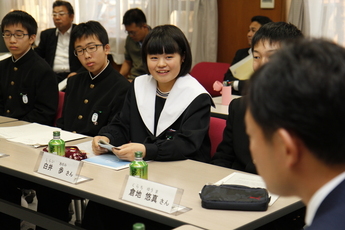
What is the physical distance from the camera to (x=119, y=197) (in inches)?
64.7

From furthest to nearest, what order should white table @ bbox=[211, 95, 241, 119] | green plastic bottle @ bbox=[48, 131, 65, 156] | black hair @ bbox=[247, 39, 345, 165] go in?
white table @ bbox=[211, 95, 241, 119], green plastic bottle @ bbox=[48, 131, 65, 156], black hair @ bbox=[247, 39, 345, 165]

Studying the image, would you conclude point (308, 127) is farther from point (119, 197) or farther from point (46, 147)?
point (46, 147)

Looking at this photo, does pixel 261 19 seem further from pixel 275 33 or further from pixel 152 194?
pixel 152 194

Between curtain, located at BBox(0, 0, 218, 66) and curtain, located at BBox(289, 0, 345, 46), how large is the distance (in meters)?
1.03

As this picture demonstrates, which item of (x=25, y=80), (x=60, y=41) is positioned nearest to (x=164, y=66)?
(x=25, y=80)

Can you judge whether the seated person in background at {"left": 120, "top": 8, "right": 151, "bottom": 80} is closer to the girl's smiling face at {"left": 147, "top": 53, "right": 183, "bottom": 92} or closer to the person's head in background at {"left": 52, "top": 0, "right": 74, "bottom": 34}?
the person's head in background at {"left": 52, "top": 0, "right": 74, "bottom": 34}

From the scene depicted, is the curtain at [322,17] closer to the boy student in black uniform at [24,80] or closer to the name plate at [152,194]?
the boy student in black uniform at [24,80]

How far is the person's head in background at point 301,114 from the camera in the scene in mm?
690

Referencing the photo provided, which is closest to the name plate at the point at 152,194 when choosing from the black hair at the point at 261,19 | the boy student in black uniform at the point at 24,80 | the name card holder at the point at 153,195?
the name card holder at the point at 153,195

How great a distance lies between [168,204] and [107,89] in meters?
1.46

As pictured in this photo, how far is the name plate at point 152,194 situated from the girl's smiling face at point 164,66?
2.69 ft

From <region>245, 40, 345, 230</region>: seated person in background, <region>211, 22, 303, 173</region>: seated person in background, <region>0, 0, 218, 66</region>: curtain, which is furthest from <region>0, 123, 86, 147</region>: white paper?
<region>0, 0, 218, 66</region>: curtain

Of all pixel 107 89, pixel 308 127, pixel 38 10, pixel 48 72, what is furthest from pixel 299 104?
pixel 38 10

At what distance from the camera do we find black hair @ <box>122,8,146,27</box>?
16.5ft
